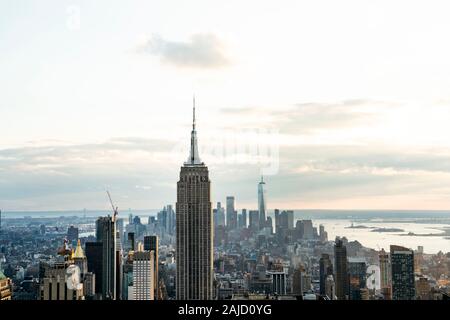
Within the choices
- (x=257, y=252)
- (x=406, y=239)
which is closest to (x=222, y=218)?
(x=257, y=252)

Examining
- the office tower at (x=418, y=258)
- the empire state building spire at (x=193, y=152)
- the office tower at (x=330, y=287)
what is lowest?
the office tower at (x=330, y=287)

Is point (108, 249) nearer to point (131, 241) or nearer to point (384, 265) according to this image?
point (131, 241)

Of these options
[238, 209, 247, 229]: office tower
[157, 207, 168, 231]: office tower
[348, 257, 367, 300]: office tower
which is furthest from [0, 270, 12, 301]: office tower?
[348, 257, 367, 300]: office tower

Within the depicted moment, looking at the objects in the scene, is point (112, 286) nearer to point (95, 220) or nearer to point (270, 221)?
point (95, 220)

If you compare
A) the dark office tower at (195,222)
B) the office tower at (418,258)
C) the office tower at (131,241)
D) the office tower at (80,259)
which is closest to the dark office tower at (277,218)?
the dark office tower at (195,222)

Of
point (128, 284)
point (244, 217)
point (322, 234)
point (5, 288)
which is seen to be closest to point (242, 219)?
point (244, 217)

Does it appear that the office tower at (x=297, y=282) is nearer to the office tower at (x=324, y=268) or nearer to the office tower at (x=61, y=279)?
the office tower at (x=324, y=268)
